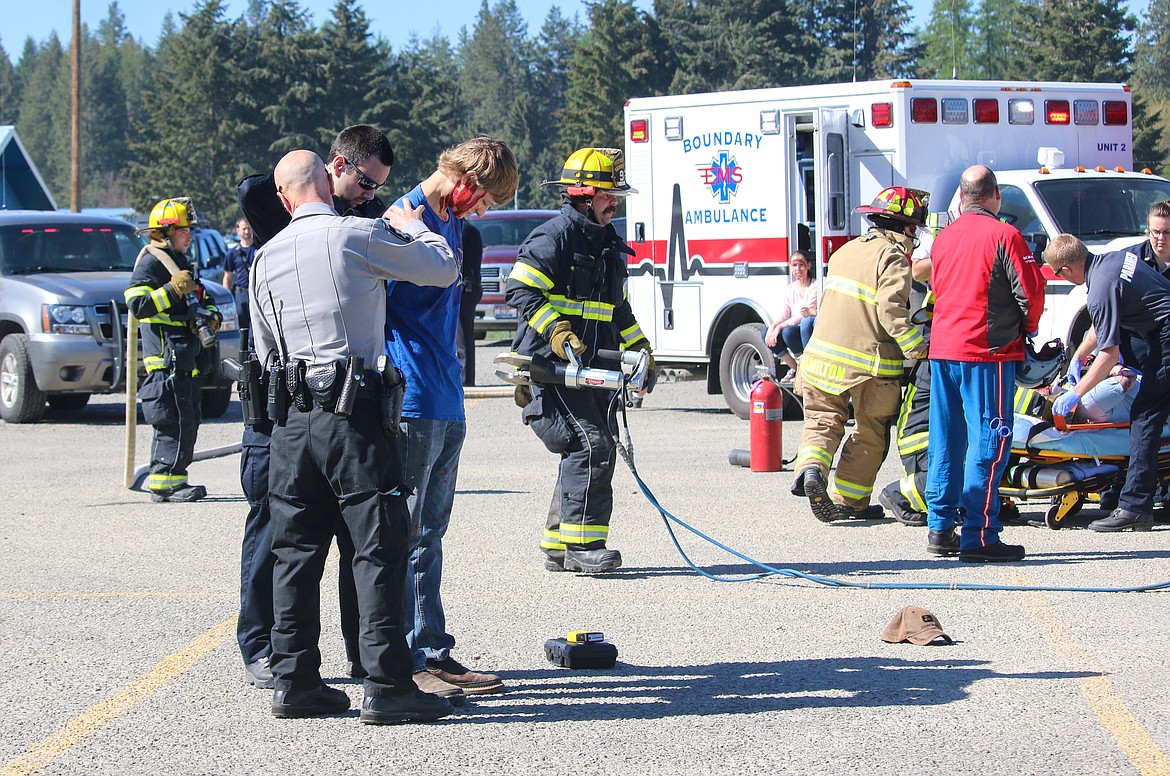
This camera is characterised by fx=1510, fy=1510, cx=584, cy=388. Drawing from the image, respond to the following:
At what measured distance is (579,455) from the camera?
24.7 ft

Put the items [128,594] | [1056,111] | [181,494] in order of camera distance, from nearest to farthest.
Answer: [128,594], [181,494], [1056,111]

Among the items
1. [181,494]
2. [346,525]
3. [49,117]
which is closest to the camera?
[346,525]

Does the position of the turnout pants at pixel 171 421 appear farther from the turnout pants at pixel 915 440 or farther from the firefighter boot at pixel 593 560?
the turnout pants at pixel 915 440

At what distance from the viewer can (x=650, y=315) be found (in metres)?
15.3

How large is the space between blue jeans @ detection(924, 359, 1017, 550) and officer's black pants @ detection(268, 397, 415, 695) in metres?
3.73

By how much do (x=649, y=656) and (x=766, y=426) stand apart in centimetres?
521

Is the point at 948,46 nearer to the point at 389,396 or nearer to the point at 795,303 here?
the point at 795,303

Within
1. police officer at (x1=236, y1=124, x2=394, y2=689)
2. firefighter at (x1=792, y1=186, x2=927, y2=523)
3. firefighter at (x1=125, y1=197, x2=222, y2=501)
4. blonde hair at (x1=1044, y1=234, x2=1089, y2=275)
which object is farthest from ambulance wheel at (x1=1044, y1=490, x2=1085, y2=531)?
firefighter at (x1=125, y1=197, x2=222, y2=501)

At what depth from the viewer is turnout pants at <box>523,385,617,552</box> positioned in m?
7.48

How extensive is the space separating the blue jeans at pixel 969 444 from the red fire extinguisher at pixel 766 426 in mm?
3006

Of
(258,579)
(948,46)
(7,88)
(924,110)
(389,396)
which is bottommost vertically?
(258,579)

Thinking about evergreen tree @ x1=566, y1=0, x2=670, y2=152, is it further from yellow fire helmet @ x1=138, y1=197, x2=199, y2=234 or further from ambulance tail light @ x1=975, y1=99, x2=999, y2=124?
yellow fire helmet @ x1=138, y1=197, x2=199, y2=234

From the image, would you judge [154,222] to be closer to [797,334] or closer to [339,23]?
[797,334]

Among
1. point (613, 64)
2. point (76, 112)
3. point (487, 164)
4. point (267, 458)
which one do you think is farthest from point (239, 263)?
point (613, 64)
